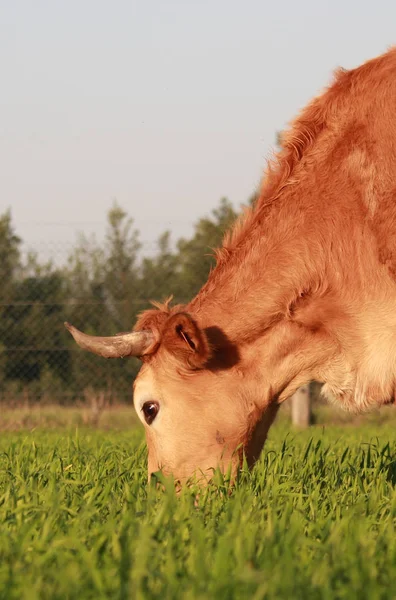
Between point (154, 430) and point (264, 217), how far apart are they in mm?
1288

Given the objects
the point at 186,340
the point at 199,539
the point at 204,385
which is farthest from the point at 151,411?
the point at 199,539

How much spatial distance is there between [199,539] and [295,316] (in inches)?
91.6

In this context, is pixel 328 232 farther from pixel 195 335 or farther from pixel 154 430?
pixel 154 430

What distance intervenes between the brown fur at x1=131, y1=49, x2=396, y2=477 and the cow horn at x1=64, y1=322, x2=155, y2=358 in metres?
0.08

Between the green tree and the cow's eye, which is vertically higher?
the green tree

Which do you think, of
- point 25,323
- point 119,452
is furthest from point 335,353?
point 25,323

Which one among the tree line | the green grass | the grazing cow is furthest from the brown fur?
the tree line

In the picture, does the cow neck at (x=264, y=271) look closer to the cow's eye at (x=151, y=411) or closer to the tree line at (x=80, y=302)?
→ the cow's eye at (x=151, y=411)

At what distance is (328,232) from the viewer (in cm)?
470

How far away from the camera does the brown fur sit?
4.62 meters

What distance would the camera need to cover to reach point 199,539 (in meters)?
2.58

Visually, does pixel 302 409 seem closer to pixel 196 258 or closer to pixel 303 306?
pixel 196 258

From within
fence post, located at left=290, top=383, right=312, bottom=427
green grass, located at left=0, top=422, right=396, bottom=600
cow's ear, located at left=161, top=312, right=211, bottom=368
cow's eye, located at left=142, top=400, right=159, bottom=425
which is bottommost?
fence post, located at left=290, top=383, right=312, bottom=427

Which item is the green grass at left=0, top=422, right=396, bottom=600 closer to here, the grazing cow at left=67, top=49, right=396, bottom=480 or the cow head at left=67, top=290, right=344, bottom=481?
the cow head at left=67, top=290, right=344, bottom=481
